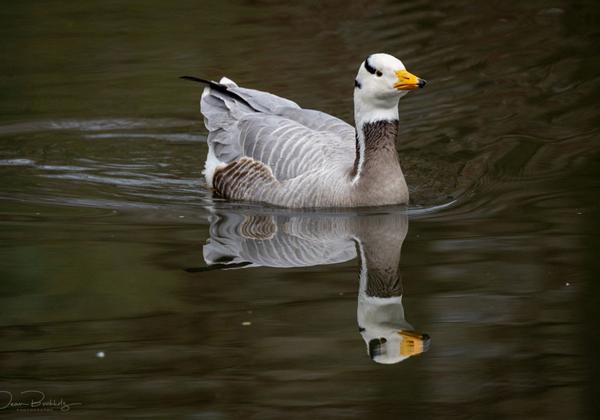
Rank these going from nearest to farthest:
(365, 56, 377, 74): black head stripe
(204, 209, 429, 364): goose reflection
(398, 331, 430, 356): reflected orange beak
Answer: (398, 331, 430, 356): reflected orange beak
(204, 209, 429, 364): goose reflection
(365, 56, 377, 74): black head stripe

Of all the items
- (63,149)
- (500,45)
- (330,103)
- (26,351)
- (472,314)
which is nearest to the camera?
(26,351)

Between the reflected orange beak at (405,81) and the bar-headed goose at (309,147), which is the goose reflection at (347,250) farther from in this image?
the reflected orange beak at (405,81)

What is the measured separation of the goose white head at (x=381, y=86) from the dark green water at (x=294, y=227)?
0.85 metres

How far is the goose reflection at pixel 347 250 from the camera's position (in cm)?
744

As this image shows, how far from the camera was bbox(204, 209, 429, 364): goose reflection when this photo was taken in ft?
24.4

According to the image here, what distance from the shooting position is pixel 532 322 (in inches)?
298

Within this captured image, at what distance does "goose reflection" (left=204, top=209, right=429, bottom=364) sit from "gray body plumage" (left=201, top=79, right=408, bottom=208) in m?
0.21

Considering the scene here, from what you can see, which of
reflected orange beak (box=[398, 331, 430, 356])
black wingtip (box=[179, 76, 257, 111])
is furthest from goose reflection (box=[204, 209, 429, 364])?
black wingtip (box=[179, 76, 257, 111])

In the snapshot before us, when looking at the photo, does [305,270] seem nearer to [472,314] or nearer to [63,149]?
[472,314]

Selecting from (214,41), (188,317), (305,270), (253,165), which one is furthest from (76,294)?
(214,41)

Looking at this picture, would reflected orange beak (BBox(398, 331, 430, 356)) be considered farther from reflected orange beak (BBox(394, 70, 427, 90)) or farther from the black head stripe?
the black head stripe

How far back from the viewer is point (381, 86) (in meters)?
9.99

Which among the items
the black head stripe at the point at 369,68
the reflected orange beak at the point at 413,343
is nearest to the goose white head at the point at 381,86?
the black head stripe at the point at 369,68

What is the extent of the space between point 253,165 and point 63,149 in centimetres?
243
